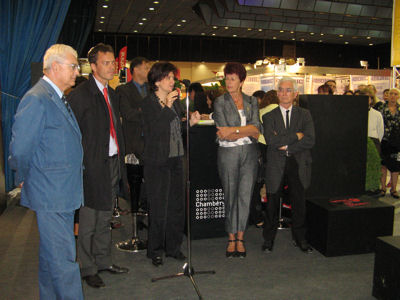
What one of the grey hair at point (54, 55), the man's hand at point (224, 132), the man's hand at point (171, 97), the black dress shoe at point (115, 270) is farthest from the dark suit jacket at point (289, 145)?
the grey hair at point (54, 55)

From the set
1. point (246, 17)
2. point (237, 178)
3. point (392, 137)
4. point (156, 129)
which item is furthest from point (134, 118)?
point (246, 17)

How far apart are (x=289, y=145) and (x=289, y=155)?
11 cm

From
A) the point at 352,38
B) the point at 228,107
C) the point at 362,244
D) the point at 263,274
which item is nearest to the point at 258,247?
the point at 263,274

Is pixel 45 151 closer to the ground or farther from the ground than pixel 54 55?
closer to the ground

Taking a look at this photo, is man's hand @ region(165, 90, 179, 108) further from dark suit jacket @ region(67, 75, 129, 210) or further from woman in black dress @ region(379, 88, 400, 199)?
woman in black dress @ region(379, 88, 400, 199)

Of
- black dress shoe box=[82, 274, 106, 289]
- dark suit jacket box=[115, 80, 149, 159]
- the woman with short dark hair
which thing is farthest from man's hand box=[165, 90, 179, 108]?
black dress shoe box=[82, 274, 106, 289]

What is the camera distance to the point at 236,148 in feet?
10.7

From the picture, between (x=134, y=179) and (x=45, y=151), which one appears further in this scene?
(x=134, y=179)

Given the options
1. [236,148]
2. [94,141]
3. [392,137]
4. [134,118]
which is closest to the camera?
[94,141]

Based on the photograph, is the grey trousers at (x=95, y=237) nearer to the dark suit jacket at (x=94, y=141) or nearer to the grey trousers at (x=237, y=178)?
the dark suit jacket at (x=94, y=141)

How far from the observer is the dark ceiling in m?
11.7

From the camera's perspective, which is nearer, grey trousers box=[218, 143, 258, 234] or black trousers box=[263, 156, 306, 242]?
grey trousers box=[218, 143, 258, 234]

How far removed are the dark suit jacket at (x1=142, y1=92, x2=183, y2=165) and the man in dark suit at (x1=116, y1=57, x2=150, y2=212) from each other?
0.25ft

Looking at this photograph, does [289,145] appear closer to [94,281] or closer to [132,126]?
[132,126]
